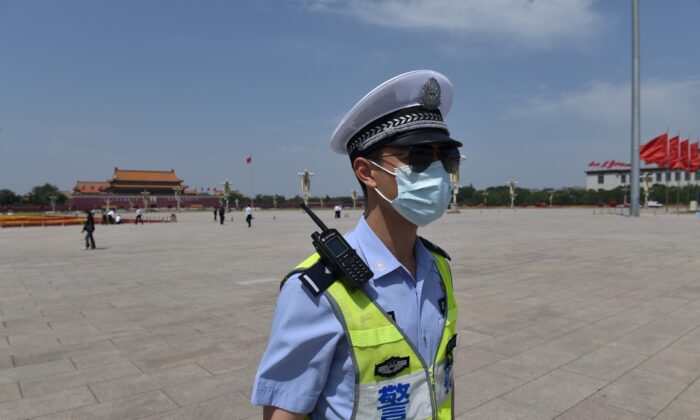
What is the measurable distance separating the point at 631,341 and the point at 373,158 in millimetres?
4672

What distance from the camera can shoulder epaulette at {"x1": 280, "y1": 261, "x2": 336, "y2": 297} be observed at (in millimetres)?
1241

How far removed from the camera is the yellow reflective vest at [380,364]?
1262 mm

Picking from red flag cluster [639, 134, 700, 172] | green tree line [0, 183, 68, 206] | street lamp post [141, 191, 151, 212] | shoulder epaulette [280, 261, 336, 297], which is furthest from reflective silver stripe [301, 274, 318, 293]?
green tree line [0, 183, 68, 206]

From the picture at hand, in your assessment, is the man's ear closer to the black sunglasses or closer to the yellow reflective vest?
the black sunglasses

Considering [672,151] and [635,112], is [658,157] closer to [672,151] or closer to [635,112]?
[672,151]

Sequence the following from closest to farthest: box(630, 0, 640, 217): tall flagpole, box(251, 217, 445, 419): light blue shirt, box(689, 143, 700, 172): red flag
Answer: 1. box(251, 217, 445, 419): light blue shirt
2. box(630, 0, 640, 217): tall flagpole
3. box(689, 143, 700, 172): red flag

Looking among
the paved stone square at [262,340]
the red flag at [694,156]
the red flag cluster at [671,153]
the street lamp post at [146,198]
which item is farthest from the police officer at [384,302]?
the street lamp post at [146,198]

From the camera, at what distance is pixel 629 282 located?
7832 millimetres

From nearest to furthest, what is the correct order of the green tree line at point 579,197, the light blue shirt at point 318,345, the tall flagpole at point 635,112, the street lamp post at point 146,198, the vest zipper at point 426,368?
1. the light blue shirt at point 318,345
2. the vest zipper at point 426,368
3. the tall flagpole at point 635,112
4. the street lamp post at point 146,198
5. the green tree line at point 579,197

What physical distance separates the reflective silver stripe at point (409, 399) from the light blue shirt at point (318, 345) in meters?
0.04

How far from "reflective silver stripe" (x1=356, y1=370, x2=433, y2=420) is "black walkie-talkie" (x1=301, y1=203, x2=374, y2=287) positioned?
323 millimetres

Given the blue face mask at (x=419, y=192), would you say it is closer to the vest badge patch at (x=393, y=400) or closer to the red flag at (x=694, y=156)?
the vest badge patch at (x=393, y=400)

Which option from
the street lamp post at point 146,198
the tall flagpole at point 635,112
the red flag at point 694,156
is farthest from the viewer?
the street lamp post at point 146,198

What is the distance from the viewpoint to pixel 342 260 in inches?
51.2
